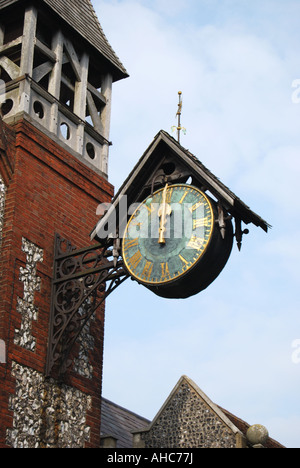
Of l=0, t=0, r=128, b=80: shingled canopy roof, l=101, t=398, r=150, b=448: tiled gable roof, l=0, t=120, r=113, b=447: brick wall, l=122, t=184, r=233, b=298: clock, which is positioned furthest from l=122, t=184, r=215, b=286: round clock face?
l=0, t=0, r=128, b=80: shingled canopy roof

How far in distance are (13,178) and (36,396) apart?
3565 mm

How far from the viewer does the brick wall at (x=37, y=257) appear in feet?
41.5

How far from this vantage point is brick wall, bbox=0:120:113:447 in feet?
41.5

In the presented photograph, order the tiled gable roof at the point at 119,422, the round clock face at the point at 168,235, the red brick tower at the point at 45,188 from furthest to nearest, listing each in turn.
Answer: the tiled gable roof at the point at 119,422 < the red brick tower at the point at 45,188 < the round clock face at the point at 168,235

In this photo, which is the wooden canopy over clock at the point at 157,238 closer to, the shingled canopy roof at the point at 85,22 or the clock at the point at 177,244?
the clock at the point at 177,244

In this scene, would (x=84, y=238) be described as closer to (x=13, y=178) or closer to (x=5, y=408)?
(x=13, y=178)

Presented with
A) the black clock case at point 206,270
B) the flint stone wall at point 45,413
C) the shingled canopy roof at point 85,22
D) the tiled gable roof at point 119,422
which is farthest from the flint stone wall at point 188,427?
the shingled canopy roof at point 85,22

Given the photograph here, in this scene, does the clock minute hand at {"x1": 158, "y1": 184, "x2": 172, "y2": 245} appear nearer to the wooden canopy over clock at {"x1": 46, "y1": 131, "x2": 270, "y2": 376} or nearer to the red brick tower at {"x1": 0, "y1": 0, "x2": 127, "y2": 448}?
the wooden canopy over clock at {"x1": 46, "y1": 131, "x2": 270, "y2": 376}

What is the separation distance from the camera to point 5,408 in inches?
480

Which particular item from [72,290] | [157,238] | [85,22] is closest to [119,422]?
[72,290]

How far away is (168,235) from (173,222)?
0.22 meters

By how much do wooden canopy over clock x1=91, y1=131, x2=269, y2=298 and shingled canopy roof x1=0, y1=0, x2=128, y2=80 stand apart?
14.3 ft

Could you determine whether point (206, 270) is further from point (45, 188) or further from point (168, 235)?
point (45, 188)

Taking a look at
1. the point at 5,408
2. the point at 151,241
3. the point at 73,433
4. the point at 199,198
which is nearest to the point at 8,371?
the point at 5,408
